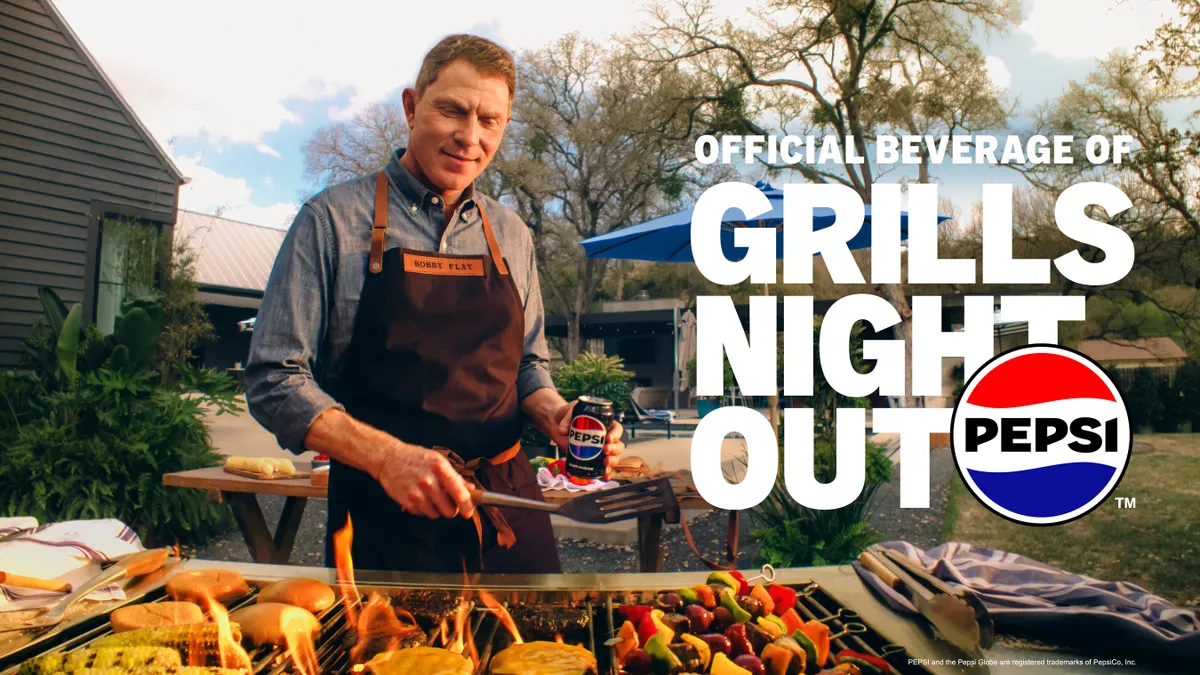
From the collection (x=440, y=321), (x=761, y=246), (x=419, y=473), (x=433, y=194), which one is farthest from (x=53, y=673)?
(x=761, y=246)

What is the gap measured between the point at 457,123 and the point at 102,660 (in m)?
1.22

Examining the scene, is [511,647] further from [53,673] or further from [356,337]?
[356,337]

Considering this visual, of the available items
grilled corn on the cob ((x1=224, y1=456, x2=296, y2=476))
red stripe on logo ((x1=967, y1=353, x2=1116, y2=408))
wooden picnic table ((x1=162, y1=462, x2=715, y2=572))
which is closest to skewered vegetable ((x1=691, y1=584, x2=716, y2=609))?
wooden picnic table ((x1=162, y1=462, x2=715, y2=572))

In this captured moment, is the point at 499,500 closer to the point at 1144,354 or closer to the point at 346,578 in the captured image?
the point at 346,578

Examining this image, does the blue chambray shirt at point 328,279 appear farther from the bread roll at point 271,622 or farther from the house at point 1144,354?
the house at point 1144,354

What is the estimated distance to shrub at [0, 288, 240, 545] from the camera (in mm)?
4785

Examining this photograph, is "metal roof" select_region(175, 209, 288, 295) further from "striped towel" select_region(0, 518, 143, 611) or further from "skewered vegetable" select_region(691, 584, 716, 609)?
"skewered vegetable" select_region(691, 584, 716, 609)

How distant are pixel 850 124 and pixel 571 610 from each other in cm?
1298

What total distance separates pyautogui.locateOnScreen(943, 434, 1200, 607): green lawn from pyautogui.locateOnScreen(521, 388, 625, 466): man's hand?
4.61 m

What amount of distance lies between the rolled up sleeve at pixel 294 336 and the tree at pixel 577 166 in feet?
47.7

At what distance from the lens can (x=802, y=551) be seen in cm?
443

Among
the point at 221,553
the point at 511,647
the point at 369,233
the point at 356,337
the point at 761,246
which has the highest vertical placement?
the point at 761,246

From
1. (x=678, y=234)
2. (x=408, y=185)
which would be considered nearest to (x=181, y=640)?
(x=408, y=185)

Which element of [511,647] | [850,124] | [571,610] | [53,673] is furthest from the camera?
[850,124]
